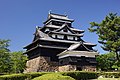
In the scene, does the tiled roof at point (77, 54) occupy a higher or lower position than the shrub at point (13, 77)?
higher

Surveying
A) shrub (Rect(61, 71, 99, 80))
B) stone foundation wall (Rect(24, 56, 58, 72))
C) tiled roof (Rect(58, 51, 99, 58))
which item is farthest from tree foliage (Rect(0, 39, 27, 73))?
shrub (Rect(61, 71, 99, 80))

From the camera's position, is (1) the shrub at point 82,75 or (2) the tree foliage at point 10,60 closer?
(1) the shrub at point 82,75

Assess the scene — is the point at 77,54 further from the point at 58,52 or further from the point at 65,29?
the point at 65,29

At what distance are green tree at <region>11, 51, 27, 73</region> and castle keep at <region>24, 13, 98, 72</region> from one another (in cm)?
188

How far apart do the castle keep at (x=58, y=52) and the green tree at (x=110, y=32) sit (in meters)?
3.91

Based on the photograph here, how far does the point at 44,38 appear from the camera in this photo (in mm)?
52469

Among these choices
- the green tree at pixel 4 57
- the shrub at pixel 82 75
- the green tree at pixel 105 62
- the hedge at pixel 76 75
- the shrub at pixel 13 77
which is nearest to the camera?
the shrub at pixel 13 77

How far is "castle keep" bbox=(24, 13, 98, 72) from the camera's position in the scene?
4928 centimetres

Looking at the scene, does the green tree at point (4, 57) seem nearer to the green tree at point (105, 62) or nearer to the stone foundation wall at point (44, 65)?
the stone foundation wall at point (44, 65)

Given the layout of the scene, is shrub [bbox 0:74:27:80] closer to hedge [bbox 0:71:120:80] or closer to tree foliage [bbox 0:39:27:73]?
hedge [bbox 0:71:120:80]

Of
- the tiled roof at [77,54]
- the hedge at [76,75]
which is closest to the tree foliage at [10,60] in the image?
the tiled roof at [77,54]

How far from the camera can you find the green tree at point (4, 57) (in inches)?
1869

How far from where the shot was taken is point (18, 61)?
2136 inches

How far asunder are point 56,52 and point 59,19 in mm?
13321
